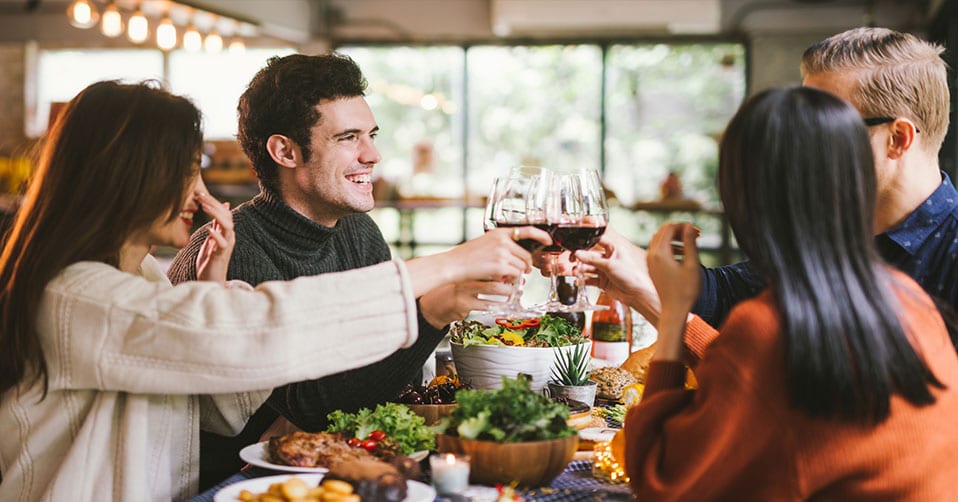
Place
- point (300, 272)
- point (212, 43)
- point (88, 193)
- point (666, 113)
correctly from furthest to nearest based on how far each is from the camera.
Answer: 1. point (666, 113)
2. point (212, 43)
3. point (300, 272)
4. point (88, 193)

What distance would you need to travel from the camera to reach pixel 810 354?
3.88 ft

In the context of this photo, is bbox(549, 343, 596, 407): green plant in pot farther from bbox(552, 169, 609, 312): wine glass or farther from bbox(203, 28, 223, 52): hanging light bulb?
bbox(203, 28, 223, 52): hanging light bulb

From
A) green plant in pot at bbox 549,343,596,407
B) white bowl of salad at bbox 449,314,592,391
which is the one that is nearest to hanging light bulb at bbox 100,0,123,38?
white bowl of salad at bbox 449,314,592,391

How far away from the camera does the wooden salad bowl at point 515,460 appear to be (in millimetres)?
1463

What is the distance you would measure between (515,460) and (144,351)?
60cm

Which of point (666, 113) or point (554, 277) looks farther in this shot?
point (666, 113)

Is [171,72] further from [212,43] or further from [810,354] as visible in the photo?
[810,354]

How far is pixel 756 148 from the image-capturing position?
1243 millimetres

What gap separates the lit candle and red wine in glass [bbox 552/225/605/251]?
43cm

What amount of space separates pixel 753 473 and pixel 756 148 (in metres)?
0.43

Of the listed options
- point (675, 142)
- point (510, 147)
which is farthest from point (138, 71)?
point (675, 142)

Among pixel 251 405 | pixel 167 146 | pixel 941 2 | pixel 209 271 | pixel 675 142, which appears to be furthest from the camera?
pixel 675 142

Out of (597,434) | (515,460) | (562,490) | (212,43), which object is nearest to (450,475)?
(515,460)

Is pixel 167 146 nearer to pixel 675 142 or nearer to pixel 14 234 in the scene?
pixel 14 234
